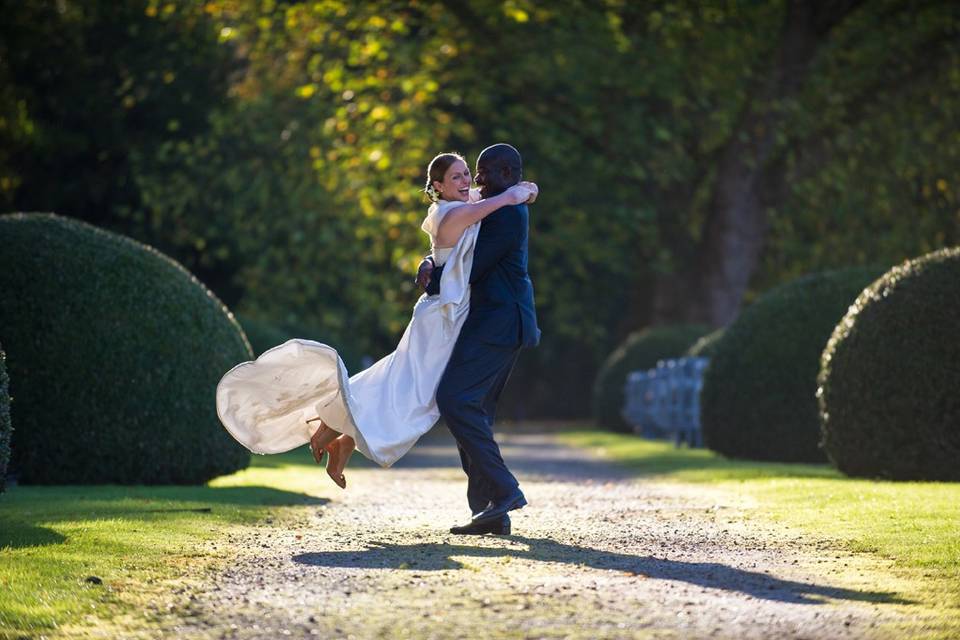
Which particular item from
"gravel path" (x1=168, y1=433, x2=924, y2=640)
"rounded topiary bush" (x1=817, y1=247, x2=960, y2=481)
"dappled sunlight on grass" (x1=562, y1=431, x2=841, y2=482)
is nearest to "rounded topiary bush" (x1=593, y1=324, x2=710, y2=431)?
"dappled sunlight on grass" (x1=562, y1=431, x2=841, y2=482)

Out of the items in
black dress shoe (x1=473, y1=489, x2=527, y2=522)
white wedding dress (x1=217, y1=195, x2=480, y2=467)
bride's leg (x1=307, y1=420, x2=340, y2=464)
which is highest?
white wedding dress (x1=217, y1=195, x2=480, y2=467)

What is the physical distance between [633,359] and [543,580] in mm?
23515

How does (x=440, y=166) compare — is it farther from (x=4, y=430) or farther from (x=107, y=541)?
(x=4, y=430)

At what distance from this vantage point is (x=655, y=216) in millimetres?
30703

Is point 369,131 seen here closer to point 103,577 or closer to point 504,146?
point 504,146

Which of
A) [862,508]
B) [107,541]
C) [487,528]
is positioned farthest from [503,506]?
[862,508]

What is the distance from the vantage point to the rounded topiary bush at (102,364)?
13125 millimetres

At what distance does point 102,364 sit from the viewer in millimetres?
13297

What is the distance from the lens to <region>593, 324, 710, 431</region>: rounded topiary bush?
2916 cm

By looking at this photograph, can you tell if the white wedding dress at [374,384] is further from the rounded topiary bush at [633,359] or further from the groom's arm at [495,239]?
the rounded topiary bush at [633,359]

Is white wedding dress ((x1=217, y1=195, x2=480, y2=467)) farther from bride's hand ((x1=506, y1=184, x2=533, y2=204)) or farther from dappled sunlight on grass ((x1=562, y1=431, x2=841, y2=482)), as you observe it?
dappled sunlight on grass ((x1=562, y1=431, x2=841, y2=482))

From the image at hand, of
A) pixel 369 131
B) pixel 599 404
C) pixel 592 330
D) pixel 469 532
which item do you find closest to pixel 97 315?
pixel 469 532

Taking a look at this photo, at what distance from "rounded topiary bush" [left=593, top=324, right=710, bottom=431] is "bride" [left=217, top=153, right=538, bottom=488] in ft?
65.3

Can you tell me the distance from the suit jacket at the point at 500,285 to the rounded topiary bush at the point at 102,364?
5.09 meters
